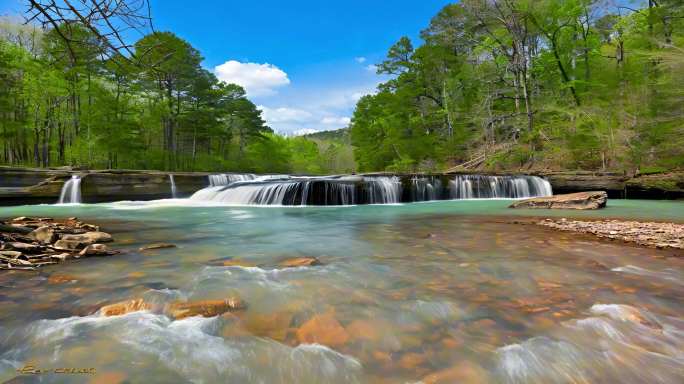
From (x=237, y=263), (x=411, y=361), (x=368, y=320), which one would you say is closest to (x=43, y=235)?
(x=237, y=263)

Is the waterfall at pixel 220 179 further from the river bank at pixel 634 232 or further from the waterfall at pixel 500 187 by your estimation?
the river bank at pixel 634 232

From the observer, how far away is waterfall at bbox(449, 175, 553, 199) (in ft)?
50.9

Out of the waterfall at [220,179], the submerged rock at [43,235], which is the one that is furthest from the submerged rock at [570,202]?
the waterfall at [220,179]

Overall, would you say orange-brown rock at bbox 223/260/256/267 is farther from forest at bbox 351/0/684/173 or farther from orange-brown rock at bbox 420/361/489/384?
forest at bbox 351/0/684/173

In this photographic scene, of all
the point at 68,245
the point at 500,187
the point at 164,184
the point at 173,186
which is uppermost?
the point at 164,184

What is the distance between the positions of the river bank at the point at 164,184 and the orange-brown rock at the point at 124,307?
11.6m

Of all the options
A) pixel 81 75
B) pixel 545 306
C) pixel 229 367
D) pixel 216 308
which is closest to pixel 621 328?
pixel 545 306

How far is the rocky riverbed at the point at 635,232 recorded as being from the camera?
454 cm

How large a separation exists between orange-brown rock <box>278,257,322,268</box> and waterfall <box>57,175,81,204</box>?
1452cm

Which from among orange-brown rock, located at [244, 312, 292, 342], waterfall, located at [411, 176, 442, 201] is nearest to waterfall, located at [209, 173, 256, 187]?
waterfall, located at [411, 176, 442, 201]

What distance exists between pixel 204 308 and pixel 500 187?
15888 millimetres

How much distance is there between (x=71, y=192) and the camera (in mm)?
13742

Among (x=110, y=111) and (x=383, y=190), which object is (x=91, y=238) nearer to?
(x=383, y=190)

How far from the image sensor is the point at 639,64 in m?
19.0
